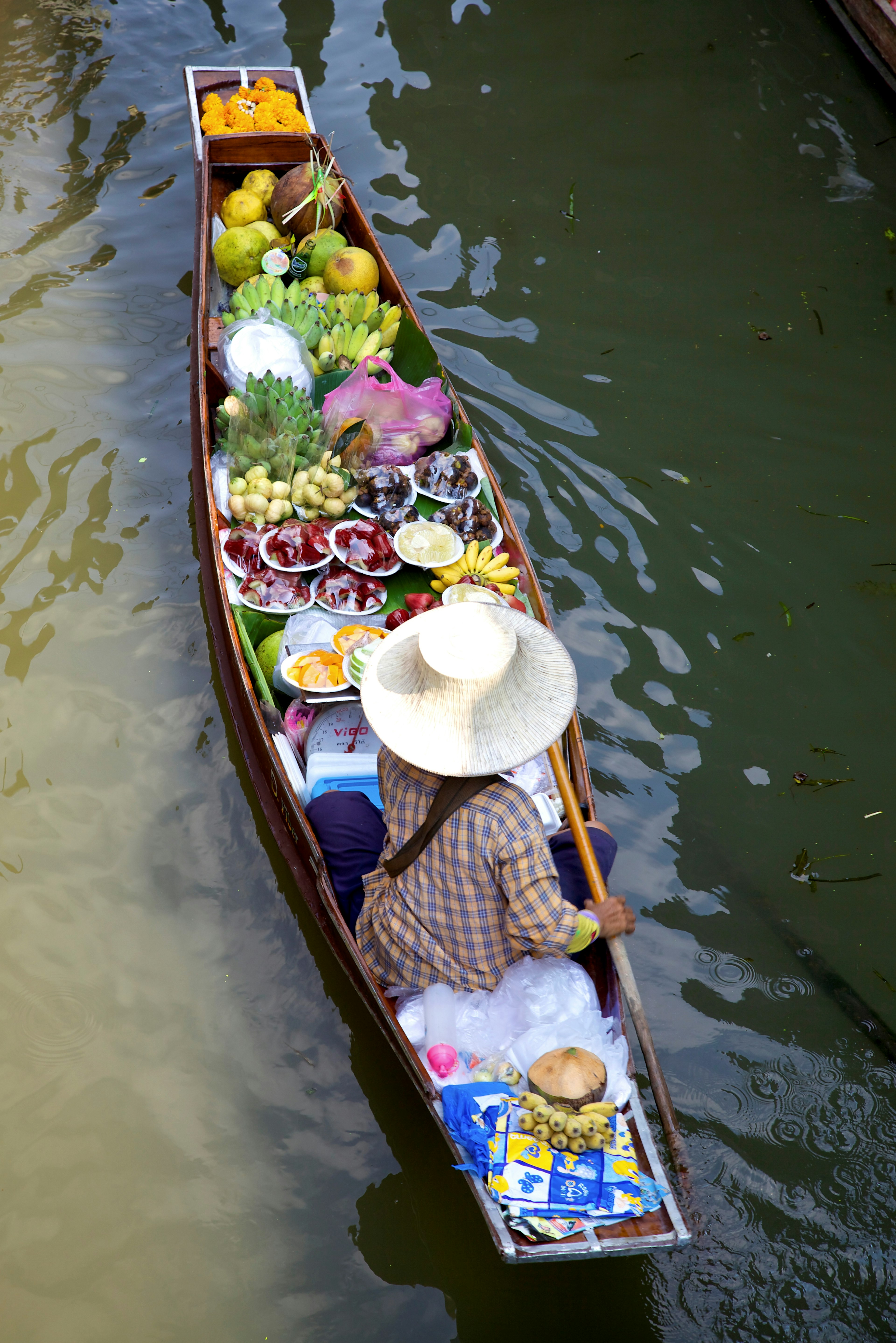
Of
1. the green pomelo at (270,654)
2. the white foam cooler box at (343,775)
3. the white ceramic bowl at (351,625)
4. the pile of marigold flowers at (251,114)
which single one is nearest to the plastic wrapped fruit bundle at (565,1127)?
the white foam cooler box at (343,775)

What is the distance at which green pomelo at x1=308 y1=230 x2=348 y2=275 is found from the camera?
15.8 ft

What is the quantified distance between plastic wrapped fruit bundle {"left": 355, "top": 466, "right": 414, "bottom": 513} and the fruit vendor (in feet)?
5.31

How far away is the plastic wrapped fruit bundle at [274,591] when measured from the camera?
139 inches

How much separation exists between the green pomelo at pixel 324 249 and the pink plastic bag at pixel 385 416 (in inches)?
45.9

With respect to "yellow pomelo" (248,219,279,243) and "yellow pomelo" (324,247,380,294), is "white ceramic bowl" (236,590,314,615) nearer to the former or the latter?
"yellow pomelo" (324,247,380,294)

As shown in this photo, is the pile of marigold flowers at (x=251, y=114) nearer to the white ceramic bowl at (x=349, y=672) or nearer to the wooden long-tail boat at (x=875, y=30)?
the white ceramic bowl at (x=349, y=672)

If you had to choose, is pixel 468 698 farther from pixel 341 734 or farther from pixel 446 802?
pixel 341 734

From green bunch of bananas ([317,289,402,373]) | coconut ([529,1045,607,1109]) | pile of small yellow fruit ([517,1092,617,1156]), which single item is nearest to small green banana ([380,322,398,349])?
green bunch of bananas ([317,289,402,373])

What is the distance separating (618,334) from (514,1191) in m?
4.95

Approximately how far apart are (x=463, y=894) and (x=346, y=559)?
1819mm

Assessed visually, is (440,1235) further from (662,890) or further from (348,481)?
(348,481)

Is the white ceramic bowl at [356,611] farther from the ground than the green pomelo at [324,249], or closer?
closer

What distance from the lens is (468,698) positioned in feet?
6.87

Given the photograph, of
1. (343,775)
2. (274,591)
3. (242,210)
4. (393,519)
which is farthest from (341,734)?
(242,210)
